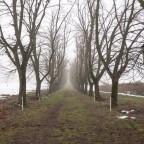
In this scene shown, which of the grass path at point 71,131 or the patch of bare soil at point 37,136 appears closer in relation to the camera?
the patch of bare soil at point 37,136

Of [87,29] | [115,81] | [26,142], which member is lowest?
[26,142]

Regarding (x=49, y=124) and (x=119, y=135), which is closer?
(x=119, y=135)

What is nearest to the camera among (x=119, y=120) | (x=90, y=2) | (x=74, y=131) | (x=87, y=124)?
(x=74, y=131)

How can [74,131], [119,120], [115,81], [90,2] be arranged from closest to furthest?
[74,131] → [119,120] → [115,81] → [90,2]

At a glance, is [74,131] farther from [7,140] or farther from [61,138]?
[7,140]

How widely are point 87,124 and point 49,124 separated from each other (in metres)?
1.73

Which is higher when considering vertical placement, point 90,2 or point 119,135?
point 90,2

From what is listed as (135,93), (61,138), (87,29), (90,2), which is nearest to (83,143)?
(61,138)

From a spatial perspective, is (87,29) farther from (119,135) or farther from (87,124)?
→ (119,135)

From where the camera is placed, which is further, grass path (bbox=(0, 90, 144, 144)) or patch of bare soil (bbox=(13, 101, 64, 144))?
grass path (bbox=(0, 90, 144, 144))

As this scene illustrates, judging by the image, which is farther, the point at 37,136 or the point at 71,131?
the point at 71,131

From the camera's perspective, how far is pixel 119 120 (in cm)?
1495

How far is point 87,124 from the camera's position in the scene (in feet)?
45.1

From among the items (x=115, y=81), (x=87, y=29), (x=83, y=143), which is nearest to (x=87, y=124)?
(x=83, y=143)
